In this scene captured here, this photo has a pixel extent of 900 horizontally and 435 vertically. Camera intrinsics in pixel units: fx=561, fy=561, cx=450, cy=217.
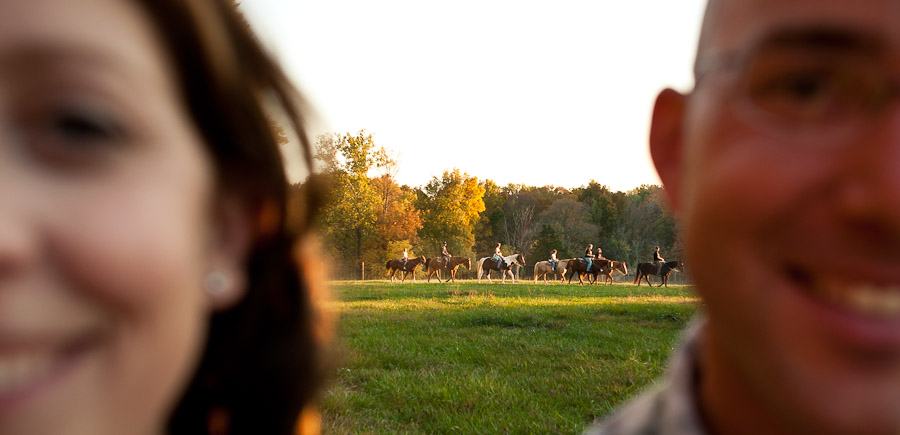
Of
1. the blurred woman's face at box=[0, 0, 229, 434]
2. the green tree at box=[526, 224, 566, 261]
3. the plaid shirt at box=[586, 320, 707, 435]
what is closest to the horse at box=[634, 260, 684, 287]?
the green tree at box=[526, 224, 566, 261]

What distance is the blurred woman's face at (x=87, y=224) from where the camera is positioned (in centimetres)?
76

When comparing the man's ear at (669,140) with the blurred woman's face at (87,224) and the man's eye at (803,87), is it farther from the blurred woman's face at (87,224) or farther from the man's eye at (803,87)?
the blurred woman's face at (87,224)

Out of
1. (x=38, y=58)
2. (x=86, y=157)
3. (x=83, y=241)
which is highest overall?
(x=38, y=58)

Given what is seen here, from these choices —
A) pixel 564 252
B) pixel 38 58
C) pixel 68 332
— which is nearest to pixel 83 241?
pixel 68 332

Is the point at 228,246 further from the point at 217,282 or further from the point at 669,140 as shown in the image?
the point at 669,140

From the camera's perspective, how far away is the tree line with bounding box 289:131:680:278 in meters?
35.5

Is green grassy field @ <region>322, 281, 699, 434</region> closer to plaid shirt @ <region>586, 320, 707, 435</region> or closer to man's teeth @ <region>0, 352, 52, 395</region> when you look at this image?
plaid shirt @ <region>586, 320, 707, 435</region>

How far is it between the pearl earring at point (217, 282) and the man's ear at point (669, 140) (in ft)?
3.15

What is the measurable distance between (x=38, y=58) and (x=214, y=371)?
33.3 inches

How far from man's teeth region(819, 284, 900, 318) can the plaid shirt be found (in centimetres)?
43

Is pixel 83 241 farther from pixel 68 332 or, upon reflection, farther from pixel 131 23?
pixel 131 23

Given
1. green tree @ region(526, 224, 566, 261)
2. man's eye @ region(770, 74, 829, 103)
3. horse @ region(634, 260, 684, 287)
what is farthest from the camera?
green tree @ region(526, 224, 566, 261)

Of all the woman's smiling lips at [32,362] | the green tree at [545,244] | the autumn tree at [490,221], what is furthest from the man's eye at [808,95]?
the autumn tree at [490,221]

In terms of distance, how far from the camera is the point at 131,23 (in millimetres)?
900
